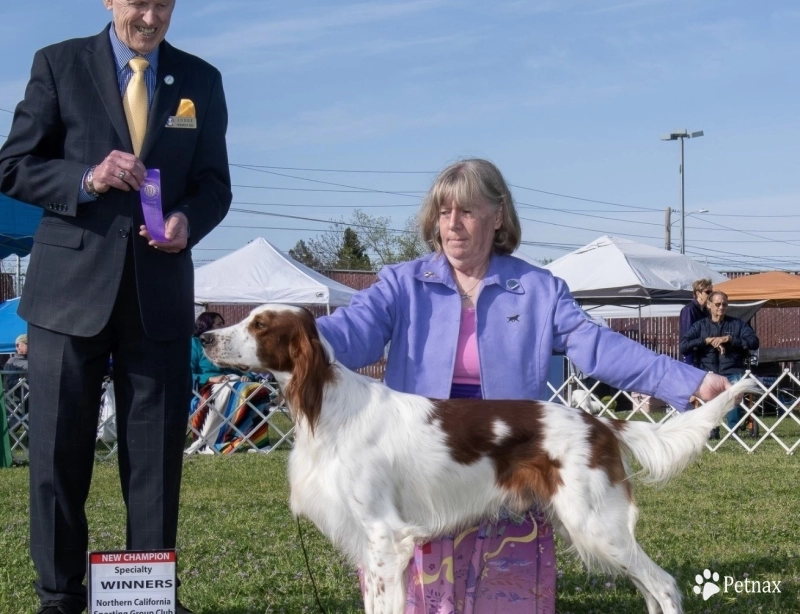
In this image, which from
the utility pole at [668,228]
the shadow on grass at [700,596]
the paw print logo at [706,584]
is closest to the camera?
the shadow on grass at [700,596]

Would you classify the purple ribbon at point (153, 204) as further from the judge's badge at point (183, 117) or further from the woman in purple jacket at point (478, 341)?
the woman in purple jacket at point (478, 341)

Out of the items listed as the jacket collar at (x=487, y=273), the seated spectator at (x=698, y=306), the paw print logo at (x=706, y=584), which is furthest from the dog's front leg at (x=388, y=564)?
the seated spectator at (x=698, y=306)

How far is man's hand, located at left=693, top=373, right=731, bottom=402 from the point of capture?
3.38 m

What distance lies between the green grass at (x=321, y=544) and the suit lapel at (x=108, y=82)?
1.80 metres

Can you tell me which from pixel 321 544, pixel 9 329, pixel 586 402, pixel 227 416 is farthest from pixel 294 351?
pixel 9 329

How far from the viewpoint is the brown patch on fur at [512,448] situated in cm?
337

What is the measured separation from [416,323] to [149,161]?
1.20 metres

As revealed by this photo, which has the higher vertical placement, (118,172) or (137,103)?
(137,103)

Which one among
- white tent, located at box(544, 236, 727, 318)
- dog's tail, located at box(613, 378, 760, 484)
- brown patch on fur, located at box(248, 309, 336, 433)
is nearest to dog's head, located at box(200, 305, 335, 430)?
brown patch on fur, located at box(248, 309, 336, 433)

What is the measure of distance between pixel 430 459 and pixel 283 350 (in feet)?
2.10

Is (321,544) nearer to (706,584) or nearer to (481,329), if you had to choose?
(481,329)

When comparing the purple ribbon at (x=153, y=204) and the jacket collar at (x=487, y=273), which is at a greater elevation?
the purple ribbon at (x=153, y=204)

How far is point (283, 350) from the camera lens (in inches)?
128

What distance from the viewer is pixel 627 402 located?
15.5 metres
